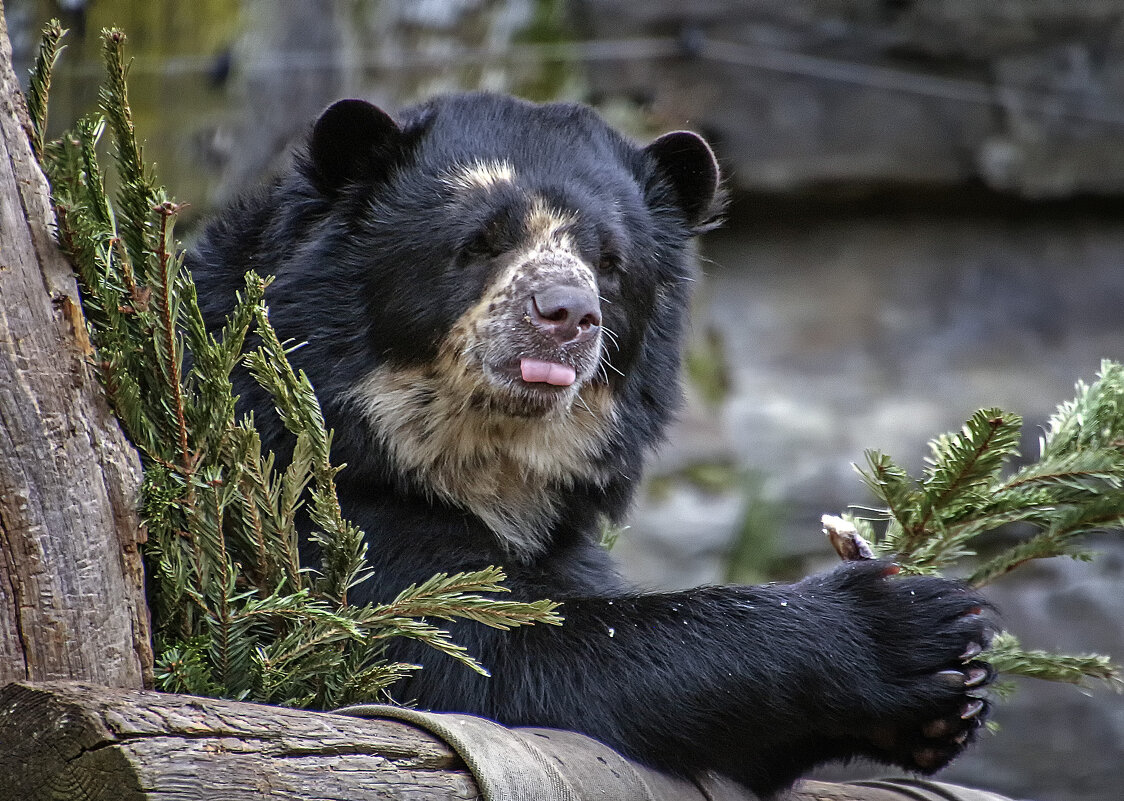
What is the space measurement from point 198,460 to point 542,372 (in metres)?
1.19

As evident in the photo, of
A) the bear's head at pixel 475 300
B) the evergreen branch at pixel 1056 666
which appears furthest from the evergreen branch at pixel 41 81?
the evergreen branch at pixel 1056 666

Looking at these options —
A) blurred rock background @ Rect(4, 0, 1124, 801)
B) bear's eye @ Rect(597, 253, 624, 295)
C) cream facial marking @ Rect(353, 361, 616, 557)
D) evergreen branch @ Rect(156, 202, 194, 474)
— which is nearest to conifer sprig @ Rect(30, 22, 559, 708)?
evergreen branch @ Rect(156, 202, 194, 474)

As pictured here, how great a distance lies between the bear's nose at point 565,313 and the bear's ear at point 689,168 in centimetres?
92

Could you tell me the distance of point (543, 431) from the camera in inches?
143

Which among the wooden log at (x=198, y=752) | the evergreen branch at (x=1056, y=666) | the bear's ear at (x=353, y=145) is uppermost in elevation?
the bear's ear at (x=353, y=145)

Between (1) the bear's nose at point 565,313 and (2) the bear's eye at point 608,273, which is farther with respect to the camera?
(2) the bear's eye at point 608,273

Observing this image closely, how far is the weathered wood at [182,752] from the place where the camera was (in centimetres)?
184

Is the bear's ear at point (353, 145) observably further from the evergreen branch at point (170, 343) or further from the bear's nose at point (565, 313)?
the evergreen branch at point (170, 343)

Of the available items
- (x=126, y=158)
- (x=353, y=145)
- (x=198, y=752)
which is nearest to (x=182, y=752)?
(x=198, y=752)

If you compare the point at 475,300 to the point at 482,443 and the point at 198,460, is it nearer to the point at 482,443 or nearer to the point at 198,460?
the point at 482,443

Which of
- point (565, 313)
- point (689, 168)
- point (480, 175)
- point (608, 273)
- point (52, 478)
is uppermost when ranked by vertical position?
point (689, 168)

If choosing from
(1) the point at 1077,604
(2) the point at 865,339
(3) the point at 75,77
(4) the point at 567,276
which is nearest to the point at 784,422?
(2) the point at 865,339

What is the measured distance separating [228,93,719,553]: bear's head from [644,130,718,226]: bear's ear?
0.32m

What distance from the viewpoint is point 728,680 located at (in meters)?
3.11
